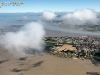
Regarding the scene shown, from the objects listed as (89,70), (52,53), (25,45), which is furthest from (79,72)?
(25,45)

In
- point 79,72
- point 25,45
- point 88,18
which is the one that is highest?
point 88,18

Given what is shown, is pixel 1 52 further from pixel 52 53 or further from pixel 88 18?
pixel 88 18

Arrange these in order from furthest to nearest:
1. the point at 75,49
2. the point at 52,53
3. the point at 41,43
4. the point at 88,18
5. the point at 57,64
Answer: the point at 88,18 → the point at 41,43 → the point at 75,49 → the point at 52,53 → the point at 57,64

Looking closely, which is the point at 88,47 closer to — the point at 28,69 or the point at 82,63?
the point at 82,63

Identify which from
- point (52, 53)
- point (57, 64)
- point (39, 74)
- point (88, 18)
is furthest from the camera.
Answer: point (88, 18)

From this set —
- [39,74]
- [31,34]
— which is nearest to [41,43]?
[31,34]

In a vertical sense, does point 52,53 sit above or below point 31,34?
below

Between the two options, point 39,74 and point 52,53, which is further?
point 52,53
